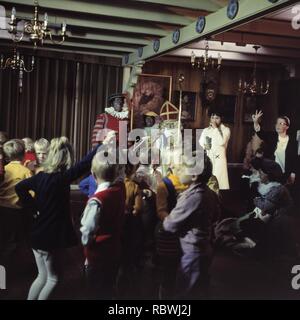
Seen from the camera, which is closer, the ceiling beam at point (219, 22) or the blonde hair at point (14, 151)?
the blonde hair at point (14, 151)

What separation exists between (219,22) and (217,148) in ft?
3.47

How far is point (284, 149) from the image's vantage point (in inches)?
161

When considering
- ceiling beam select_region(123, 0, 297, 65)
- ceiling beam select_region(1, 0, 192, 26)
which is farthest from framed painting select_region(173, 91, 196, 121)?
ceiling beam select_region(1, 0, 192, 26)

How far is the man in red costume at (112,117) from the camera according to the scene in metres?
3.67

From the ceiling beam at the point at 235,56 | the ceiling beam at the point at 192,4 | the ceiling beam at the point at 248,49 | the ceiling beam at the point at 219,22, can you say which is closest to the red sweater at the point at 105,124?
the ceiling beam at the point at 192,4

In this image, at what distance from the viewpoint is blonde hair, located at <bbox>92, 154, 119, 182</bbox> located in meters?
3.07

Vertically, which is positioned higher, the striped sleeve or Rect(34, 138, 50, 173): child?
the striped sleeve

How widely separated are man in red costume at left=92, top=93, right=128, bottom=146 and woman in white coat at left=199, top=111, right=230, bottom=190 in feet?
2.24

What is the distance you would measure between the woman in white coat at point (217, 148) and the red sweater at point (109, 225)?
0.84 meters

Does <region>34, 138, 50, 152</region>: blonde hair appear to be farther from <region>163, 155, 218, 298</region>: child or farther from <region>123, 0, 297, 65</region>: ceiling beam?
<region>123, 0, 297, 65</region>: ceiling beam

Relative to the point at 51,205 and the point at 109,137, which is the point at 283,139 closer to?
the point at 109,137

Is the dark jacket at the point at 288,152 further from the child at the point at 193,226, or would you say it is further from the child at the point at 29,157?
the child at the point at 29,157

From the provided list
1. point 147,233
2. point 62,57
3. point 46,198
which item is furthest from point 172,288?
point 62,57

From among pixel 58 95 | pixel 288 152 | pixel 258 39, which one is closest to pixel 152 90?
pixel 258 39
